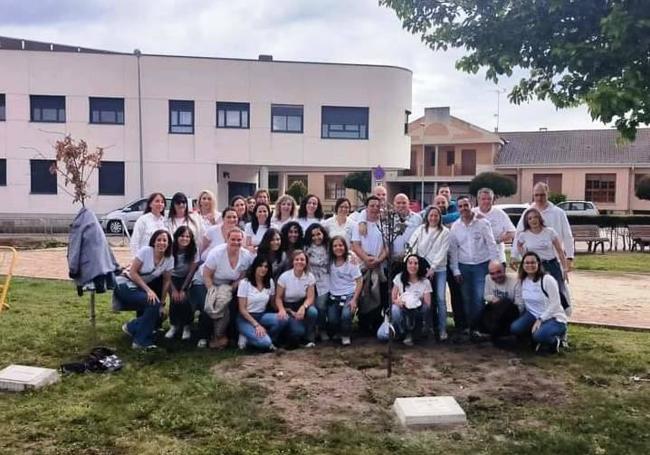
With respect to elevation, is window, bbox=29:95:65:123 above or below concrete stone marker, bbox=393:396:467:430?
above

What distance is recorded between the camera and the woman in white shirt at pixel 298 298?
22.4 feet

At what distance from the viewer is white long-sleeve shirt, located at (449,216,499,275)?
7.18 meters

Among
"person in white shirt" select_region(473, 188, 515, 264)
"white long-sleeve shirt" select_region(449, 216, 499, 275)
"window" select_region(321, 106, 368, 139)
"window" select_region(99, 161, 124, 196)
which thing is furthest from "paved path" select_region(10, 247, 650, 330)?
"window" select_region(321, 106, 368, 139)

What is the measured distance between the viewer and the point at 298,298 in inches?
274

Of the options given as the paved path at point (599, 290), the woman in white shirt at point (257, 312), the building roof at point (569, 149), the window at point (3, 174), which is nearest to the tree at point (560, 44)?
the woman in white shirt at point (257, 312)

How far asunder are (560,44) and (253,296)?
382 centimetres

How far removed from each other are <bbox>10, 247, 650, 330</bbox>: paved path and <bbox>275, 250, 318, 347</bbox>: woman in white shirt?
13.5ft

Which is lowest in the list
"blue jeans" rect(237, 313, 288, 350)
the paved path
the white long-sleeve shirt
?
the paved path

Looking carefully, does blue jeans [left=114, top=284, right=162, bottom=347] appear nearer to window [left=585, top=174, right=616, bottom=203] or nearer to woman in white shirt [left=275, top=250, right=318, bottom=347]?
woman in white shirt [left=275, top=250, right=318, bottom=347]

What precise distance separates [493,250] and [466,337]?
3.44 feet

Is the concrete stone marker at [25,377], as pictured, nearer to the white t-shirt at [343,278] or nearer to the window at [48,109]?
the white t-shirt at [343,278]

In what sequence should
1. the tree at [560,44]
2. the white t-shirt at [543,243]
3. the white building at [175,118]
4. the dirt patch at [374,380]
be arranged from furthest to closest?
the white building at [175,118]
the white t-shirt at [543,243]
the dirt patch at [374,380]
the tree at [560,44]

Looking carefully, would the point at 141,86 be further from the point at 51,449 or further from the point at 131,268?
the point at 51,449

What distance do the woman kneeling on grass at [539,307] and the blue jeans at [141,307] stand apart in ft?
12.6
